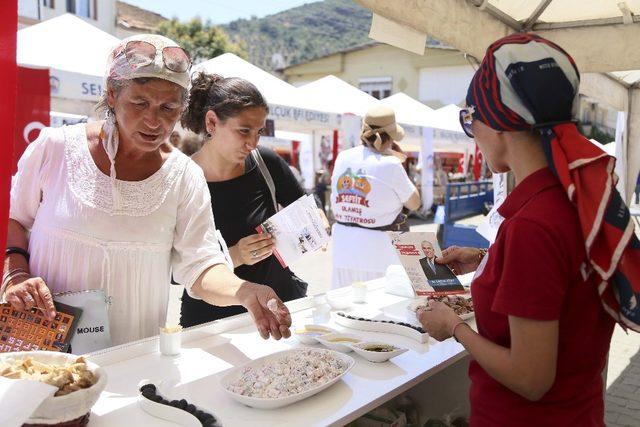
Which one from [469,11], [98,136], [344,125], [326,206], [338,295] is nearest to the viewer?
[98,136]

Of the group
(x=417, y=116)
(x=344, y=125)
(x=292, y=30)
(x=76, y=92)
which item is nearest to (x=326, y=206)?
(x=417, y=116)

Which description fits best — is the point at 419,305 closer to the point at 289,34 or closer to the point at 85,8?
the point at 85,8

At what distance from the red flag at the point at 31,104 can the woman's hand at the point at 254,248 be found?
2812 mm

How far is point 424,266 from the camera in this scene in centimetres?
192

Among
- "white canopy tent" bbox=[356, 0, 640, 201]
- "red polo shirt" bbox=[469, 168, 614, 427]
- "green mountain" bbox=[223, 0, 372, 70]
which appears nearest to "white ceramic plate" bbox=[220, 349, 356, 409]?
"red polo shirt" bbox=[469, 168, 614, 427]

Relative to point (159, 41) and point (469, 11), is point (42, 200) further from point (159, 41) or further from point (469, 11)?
point (469, 11)

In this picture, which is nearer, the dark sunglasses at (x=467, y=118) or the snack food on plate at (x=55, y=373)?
the snack food on plate at (x=55, y=373)

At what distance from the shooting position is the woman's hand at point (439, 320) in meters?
1.39

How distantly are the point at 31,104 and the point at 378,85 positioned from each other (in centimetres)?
2175

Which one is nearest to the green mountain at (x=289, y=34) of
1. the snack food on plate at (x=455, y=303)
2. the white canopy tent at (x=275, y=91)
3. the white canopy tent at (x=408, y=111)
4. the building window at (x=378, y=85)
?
the building window at (x=378, y=85)

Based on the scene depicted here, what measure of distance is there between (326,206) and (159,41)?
45.5ft

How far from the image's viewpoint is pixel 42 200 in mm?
1680

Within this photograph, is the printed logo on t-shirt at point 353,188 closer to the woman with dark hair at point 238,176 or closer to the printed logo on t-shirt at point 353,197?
the printed logo on t-shirt at point 353,197

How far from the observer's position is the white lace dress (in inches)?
64.4
